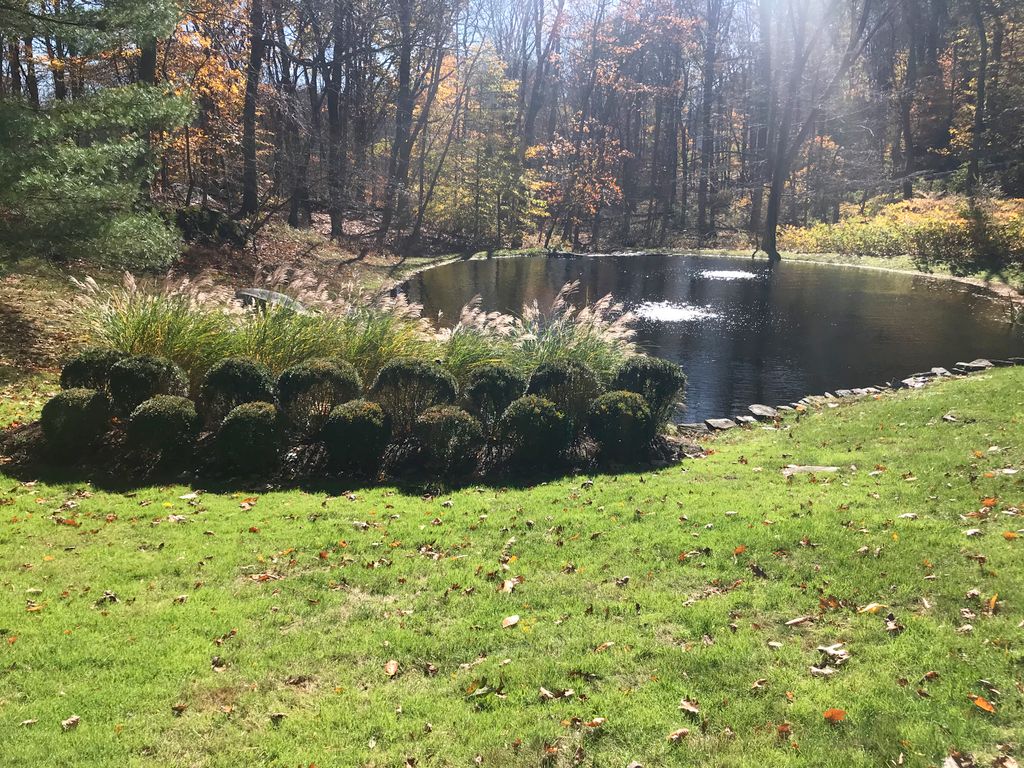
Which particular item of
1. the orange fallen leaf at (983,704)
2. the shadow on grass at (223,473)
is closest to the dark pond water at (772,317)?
the shadow on grass at (223,473)

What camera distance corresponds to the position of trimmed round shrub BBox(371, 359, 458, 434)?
716cm

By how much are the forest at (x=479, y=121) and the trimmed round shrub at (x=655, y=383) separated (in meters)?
7.33

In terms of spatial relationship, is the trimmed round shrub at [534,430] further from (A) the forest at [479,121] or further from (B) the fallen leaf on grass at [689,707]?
(A) the forest at [479,121]

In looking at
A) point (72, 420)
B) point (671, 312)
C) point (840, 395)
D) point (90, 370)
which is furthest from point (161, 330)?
point (671, 312)

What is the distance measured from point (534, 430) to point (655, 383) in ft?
6.10

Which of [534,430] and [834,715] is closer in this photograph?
[834,715]

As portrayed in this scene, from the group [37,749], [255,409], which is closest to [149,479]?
[255,409]

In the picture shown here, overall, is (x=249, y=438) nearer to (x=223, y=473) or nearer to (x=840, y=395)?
(x=223, y=473)

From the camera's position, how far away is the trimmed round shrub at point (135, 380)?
6.68m

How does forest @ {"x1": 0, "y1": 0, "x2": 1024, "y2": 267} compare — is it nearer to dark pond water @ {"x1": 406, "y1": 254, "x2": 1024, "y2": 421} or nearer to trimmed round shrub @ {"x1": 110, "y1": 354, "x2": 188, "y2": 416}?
trimmed round shrub @ {"x1": 110, "y1": 354, "x2": 188, "y2": 416}

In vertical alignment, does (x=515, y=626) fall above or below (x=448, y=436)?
below

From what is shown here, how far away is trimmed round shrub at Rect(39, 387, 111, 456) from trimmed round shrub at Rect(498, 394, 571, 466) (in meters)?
4.12

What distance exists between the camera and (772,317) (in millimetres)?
18438

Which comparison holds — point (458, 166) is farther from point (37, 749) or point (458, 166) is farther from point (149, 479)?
point (37, 749)
